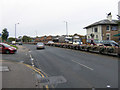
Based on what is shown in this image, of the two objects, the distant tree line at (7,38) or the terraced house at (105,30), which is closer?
the terraced house at (105,30)

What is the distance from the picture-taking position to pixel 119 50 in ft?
47.0

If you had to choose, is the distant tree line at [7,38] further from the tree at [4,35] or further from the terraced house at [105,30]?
the terraced house at [105,30]

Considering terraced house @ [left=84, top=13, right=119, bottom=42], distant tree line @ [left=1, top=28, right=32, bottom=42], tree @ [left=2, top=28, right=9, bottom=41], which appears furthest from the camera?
distant tree line @ [left=1, top=28, right=32, bottom=42]

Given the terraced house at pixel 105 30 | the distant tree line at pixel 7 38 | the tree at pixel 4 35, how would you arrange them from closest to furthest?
the terraced house at pixel 105 30, the tree at pixel 4 35, the distant tree line at pixel 7 38

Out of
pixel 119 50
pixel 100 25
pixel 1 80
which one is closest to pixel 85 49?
pixel 119 50

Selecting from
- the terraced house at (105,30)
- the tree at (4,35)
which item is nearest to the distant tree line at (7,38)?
the tree at (4,35)

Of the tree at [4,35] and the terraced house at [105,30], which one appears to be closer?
the terraced house at [105,30]

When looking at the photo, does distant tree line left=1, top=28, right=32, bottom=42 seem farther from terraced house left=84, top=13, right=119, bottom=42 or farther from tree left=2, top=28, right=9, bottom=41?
terraced house left=84, top=13, right=119, bottom=42

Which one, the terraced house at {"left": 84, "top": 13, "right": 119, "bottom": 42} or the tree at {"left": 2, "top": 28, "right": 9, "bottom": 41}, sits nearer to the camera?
the terraced house at {"left": 84, "top": 13, "right": 119, "bottom": 42}

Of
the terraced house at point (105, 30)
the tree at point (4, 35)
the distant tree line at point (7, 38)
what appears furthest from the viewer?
the distant tree line at point (7, 38)

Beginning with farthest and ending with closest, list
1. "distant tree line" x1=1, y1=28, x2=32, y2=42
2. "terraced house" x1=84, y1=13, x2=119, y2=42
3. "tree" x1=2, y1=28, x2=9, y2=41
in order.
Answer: "distant tree line" x1=1, y1=28, x2=32, y2=42
"tree" x1=2, y1=28, x2=9, y2=41
"terraced house" x1=84, y1=13, x2=119, y2=42

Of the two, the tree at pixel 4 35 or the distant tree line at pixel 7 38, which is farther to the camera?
the distant tree line at pixel 7 38

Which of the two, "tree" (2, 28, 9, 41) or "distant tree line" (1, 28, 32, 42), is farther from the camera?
"distant tree line" (1, 28, 32, 42)

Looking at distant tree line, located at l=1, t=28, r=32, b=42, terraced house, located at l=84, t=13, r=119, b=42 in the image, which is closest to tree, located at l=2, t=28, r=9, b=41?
distant tree line, located at l=1, t=28, r=32, b=42
